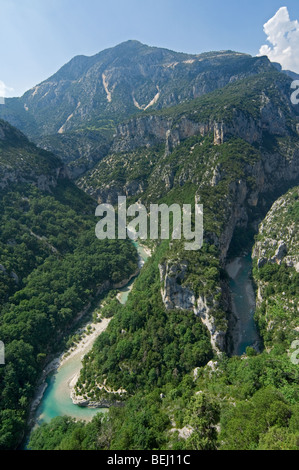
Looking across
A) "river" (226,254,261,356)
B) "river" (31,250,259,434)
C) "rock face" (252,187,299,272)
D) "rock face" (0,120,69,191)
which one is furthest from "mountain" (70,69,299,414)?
"rock face" (0,120,69,191)

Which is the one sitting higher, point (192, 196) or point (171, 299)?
point (192, 196)

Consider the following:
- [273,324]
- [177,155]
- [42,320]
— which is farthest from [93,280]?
[177,155]

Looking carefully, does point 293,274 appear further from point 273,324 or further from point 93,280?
point 93,280

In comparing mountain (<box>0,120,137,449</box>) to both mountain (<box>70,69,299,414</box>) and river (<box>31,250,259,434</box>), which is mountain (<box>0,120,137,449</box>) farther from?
mountain (<box>70,69,299,414</box>)

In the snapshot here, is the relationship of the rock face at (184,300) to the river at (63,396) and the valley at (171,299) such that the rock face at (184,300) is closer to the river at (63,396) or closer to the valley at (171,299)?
the valley at (171,299)

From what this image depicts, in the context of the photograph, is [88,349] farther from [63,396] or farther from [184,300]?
[184,300]

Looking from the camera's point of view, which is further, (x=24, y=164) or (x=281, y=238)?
(x=24, y=164)

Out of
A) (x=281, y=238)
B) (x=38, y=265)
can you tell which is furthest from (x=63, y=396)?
(x=281, y=238)

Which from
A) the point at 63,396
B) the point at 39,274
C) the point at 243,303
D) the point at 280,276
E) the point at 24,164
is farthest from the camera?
the point at 24,164

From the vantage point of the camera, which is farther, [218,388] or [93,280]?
[93,280]
